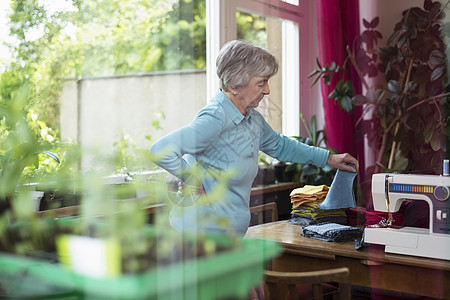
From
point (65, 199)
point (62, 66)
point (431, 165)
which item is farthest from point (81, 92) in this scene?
point (431, 165)

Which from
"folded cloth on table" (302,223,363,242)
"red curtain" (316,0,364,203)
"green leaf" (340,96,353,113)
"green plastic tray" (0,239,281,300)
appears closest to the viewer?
"green plastic tray" (0,239,281,300)

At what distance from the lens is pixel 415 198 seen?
6.48 feet

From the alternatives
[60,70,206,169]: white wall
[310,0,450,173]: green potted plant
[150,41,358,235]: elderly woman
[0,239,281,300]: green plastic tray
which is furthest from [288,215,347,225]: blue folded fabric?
[60,70,206,169]: white wall

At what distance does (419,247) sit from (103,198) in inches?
50.3

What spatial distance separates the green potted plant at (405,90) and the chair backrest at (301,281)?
211cm

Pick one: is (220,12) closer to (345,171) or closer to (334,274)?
(345,171)

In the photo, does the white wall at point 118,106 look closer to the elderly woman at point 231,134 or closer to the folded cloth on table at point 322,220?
the elderly woman at point 231,134

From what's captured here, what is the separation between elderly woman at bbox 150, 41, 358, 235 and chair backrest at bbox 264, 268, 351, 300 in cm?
20

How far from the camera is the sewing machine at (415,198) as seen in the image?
6.26 feet

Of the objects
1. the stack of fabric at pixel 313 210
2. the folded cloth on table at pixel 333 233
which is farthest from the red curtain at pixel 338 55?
the folded cloth on table at pixel 333 233

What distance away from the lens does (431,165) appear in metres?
3.55

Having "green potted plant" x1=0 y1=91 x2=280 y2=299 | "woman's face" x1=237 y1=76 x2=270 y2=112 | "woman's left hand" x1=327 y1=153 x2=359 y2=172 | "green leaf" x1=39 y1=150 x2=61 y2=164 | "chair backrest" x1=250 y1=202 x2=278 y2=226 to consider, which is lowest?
"chair backrest" x1=250 y1=202 x2=278 y2=226

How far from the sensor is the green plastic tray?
3.44 ft

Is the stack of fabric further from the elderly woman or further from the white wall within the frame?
the white wall
